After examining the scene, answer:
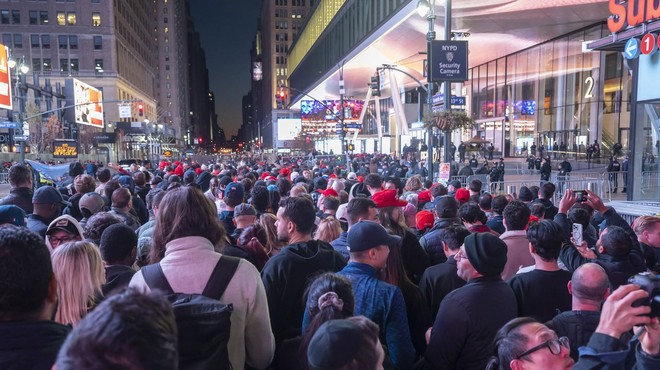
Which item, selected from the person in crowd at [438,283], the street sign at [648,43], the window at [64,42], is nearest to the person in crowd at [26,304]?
the person in crowd at [438,283]

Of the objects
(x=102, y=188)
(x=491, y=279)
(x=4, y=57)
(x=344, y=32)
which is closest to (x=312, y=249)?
(x=491, y=279)

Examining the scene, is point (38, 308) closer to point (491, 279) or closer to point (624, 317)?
point (624, 317)

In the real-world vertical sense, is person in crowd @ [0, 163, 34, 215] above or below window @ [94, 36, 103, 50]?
below

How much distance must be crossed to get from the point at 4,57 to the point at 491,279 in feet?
102

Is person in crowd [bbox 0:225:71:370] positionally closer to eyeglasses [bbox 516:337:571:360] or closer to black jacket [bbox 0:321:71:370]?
black jacket [bbox 0:321:71:370]

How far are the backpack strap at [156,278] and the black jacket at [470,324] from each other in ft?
5.92

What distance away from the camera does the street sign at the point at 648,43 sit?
44.1ft

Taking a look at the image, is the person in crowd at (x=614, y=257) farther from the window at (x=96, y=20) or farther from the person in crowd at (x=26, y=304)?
the window at (x=96, y=20)

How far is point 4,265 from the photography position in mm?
2037

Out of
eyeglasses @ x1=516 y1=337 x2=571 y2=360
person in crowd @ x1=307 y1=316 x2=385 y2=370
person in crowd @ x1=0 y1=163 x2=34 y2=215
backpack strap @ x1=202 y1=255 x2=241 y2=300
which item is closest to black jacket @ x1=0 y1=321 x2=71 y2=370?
backpack strap @ x1=202 y1=255 x2=241 y2=300

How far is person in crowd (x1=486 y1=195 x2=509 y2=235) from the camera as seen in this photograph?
669 cm

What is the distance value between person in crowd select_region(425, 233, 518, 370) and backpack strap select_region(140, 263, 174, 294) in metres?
1.81

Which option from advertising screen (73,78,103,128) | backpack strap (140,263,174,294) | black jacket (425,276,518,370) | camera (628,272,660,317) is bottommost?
black jacket (425,276,518,370)

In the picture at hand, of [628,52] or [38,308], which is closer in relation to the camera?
[38,308]
